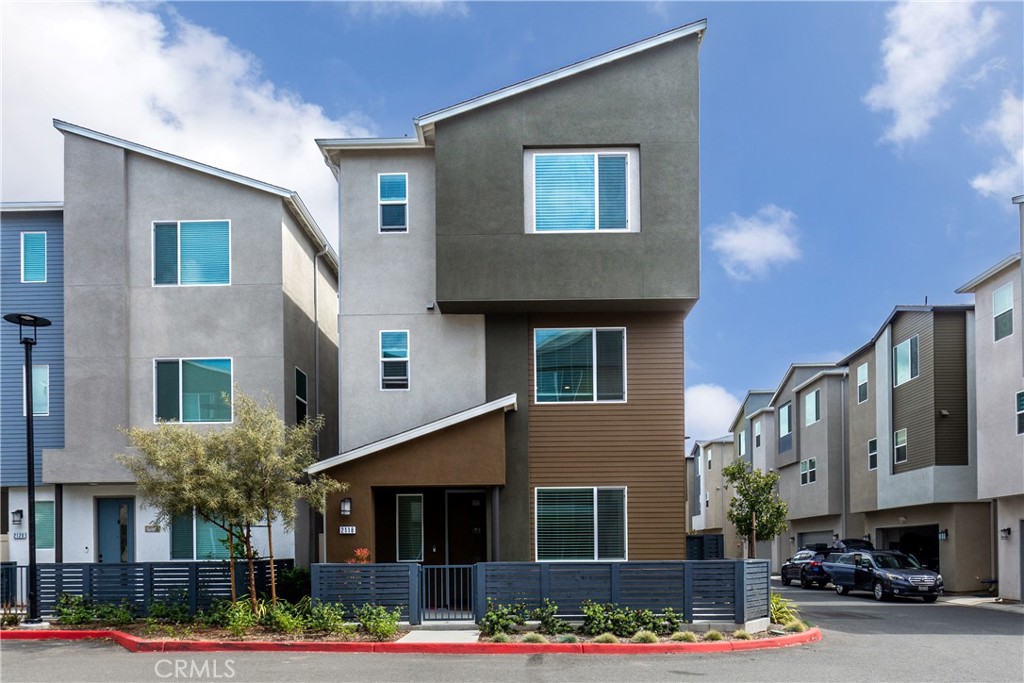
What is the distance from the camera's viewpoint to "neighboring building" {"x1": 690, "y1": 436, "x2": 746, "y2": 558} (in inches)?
2258

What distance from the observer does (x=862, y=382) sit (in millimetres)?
38219

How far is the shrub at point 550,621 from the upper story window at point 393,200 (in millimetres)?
8679

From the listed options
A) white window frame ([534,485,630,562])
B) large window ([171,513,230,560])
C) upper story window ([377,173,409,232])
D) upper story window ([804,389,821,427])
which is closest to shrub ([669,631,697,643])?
white window frame ([534,485,630,562])

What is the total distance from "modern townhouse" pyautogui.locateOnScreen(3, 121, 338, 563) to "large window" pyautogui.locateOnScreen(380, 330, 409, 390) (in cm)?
251

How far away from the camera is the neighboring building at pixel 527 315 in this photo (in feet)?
64.0

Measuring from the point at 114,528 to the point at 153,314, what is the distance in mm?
4889

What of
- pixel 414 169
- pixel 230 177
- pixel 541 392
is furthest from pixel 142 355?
pixel 541 392

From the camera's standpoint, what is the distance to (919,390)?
32.0 meters

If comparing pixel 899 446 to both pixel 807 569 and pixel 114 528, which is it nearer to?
pixel 807 569

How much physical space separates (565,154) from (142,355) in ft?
33.9

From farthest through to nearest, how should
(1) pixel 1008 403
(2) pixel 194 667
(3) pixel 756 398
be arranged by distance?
(3) pixel 756 398 < (1) pixel 1008 403 < (2) pixel 194 667

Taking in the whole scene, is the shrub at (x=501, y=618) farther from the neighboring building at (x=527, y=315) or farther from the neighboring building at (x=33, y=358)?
the neighboring building at (x=33, y=358)

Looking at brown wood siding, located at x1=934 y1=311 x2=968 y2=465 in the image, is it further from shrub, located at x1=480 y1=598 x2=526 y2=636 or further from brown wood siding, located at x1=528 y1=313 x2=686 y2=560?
shrub, located at x1=480 y1=598 x2=526 y2=636

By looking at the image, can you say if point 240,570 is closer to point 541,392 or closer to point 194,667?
point 194,667
